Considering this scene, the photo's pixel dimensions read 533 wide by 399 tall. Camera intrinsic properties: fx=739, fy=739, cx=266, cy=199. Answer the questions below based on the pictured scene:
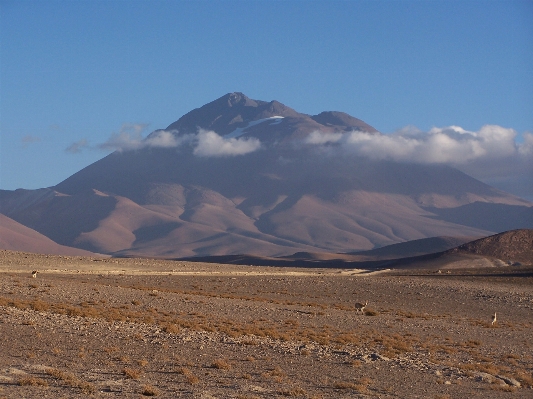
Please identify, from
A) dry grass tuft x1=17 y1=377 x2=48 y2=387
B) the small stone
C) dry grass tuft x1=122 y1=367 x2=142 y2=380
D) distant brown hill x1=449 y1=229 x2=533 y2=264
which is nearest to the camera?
dry grass tuft x1=17 y1=377 x2=48 y2=387

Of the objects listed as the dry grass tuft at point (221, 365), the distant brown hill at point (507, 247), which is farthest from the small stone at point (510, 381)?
the distant brown hill at point (507, 247)

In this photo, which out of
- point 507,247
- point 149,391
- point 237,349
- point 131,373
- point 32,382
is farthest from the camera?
point 507,247

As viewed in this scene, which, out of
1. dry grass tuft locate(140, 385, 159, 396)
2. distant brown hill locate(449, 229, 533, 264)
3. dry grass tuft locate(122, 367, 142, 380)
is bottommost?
dry grass tuft locate(140, 385, 159, 396)

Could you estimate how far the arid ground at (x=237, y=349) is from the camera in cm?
1335

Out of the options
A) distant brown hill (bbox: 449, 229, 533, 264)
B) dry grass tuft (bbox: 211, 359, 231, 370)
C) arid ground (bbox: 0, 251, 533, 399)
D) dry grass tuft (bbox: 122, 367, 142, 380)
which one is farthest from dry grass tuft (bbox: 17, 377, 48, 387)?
distant brown hill (bbox: 449, 229, 533, 264)

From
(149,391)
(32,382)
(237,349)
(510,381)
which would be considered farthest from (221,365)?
(510,381)

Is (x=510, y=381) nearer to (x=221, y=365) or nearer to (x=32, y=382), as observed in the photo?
(x=221, y=365)

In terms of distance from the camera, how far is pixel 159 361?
15.3 m

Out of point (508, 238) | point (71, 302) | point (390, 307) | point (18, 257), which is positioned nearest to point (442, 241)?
A: point (508, 238)

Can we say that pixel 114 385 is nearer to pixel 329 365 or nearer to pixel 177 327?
pixel 329 365

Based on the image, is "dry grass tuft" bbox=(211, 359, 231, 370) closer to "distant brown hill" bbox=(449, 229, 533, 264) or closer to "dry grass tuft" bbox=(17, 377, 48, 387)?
"dry grass tuft" bbox=(17, 377, 48, 387)

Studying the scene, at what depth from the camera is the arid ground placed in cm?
1335

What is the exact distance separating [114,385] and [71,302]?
12.4 metres

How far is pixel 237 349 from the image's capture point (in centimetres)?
1728
